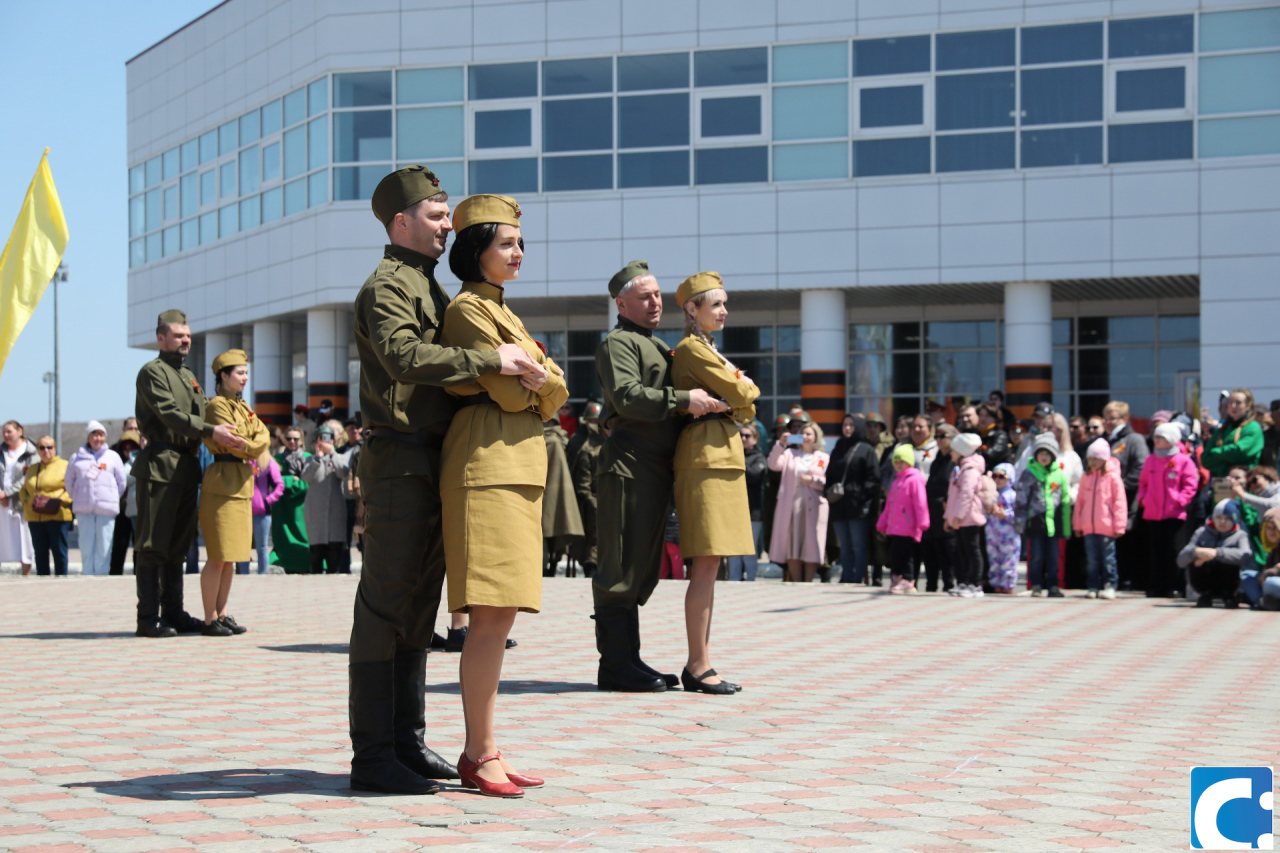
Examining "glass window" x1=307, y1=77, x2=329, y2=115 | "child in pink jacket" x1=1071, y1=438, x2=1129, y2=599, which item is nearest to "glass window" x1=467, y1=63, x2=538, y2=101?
"glass window" x1=307, y1=77, x2=329, y2=115

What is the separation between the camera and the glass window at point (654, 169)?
27.4 meters

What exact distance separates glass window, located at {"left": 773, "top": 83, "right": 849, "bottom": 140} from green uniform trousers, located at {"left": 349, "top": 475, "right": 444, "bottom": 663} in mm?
22569

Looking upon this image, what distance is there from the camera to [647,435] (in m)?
7.44

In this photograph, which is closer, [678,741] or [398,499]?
[398,499]

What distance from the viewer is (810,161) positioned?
87.5 ft

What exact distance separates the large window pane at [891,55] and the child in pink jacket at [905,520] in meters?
12.6

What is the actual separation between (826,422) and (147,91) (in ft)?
64.4

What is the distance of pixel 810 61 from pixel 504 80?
5803mm

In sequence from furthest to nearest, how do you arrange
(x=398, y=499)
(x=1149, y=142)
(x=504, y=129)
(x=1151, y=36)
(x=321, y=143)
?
(x=321, y=143) → (x=504, y=129) → (x=1149, y=142) → (x=1151, y=36) → (x=398, y=499)

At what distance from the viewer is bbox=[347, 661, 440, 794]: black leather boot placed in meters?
4.78

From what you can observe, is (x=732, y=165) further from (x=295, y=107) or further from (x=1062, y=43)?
(x=295, y=107)

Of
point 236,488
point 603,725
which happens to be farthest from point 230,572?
point 603,725

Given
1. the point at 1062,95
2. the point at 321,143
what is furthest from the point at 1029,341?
the point at 321,143

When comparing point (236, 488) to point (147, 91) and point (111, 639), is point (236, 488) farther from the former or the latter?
point (147, 91)
